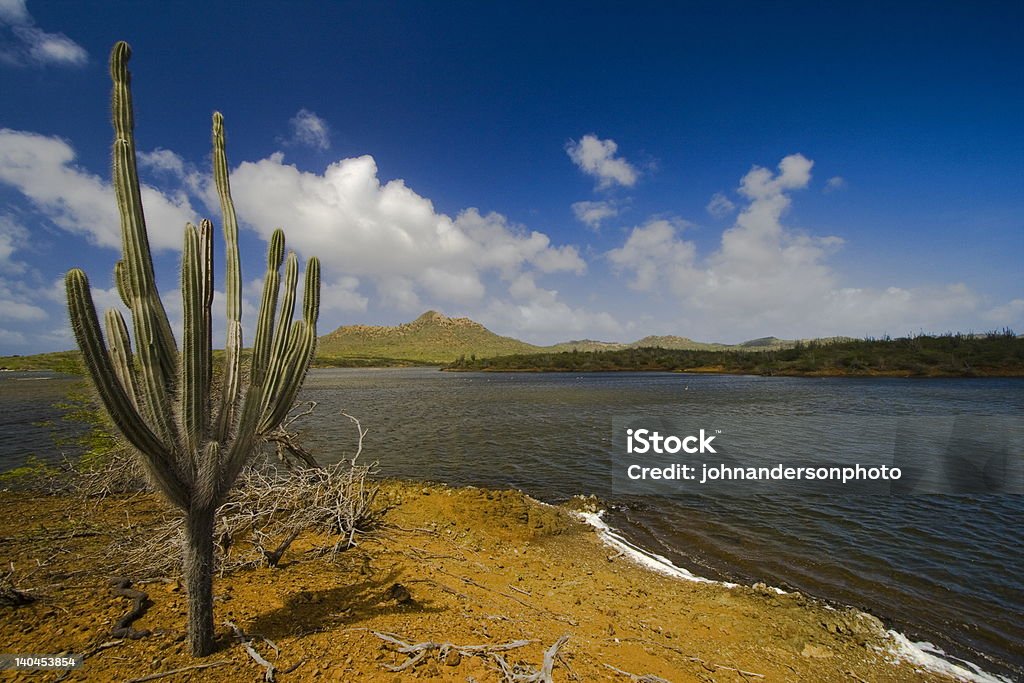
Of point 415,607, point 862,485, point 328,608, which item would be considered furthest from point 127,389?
point 862,485

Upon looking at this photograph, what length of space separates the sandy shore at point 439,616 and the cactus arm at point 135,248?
2623 millimetres

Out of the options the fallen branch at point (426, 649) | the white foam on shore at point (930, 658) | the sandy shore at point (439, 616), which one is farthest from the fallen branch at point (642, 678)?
the white foam on shore at point (930, 658)

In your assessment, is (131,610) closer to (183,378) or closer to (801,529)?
(183,378)

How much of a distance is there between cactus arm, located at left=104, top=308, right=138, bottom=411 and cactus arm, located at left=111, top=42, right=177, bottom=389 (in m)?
0.33

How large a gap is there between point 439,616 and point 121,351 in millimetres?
4349

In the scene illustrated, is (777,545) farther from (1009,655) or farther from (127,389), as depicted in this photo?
(127,389)

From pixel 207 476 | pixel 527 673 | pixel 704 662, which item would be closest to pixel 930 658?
pixel 704 662

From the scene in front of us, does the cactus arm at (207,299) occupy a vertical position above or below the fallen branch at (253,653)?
above

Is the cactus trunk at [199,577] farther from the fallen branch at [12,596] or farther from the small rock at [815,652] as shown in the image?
the small rock at [815,652]

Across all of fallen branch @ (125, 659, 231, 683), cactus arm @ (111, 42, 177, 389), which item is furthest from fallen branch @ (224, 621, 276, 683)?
cactus arm @ (111, 42, 177, 389)

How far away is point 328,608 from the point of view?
17.0 ft

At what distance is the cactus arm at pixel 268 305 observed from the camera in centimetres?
441

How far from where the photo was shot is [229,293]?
4500 mm

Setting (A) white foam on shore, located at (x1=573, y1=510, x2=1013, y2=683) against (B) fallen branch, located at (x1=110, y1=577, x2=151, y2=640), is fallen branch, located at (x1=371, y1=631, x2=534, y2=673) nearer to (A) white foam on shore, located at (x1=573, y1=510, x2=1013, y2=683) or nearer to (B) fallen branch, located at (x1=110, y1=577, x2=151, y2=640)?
(B) fallen branch, located at (x1=110, y1=577, x2=151, y2=640)
